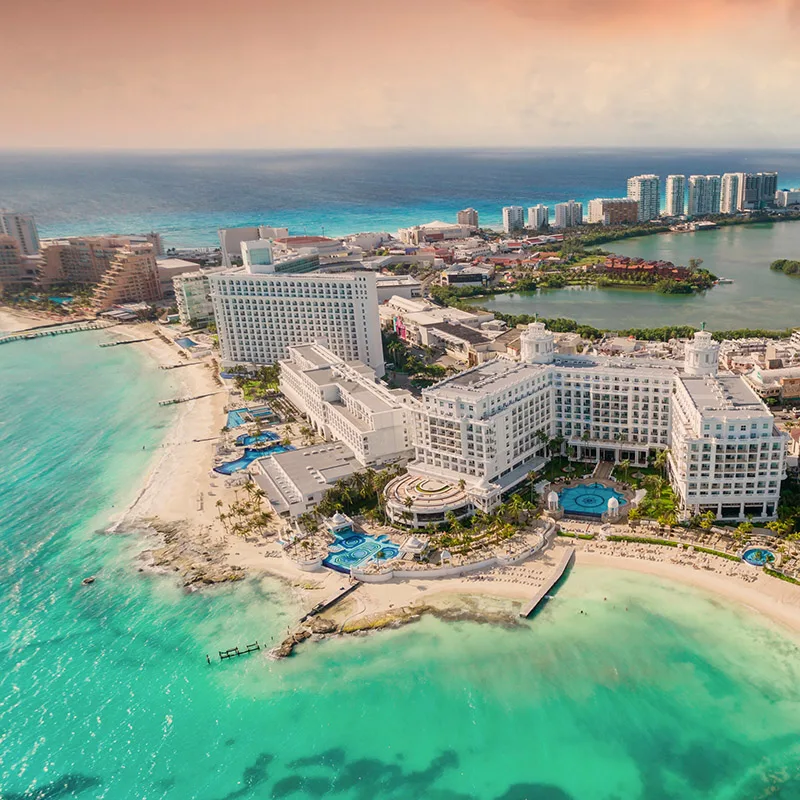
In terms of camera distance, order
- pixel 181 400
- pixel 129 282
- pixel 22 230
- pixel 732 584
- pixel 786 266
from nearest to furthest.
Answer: pixel 732 584 < pixel 181 400 < pixel 129 282 < pixel 786 266 < pixel 22 230

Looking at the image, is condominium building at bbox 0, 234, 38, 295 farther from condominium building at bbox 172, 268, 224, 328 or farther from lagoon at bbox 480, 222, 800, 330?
lagoon at bbox 480, 222, 800, 330

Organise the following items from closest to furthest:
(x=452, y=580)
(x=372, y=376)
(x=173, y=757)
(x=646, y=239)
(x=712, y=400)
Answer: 1. (x=173, y=757)
2. (x=452, y=580)
3. (x=712, y=400)
4. (x=372, y=376)
5. (x=646, y=239)

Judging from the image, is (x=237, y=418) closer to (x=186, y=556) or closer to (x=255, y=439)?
(x=255, y=439)

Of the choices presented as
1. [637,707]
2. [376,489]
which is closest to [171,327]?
[376,489]

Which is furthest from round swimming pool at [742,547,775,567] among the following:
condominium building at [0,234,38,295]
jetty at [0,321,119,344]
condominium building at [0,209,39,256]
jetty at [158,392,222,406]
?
condominium building at [0,209,39,256]

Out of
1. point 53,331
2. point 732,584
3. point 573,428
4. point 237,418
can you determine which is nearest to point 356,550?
point 573,428

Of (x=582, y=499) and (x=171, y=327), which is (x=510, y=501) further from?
(x=171, y=327)
